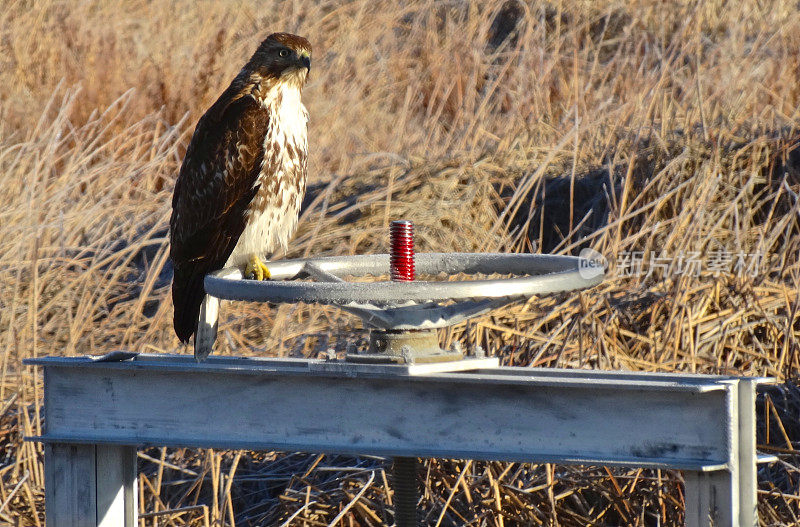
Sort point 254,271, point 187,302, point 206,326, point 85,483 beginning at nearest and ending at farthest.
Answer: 1. point 85,483
2. point 206,326
3. point 187,302
4. point 254,271

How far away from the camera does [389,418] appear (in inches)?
74.9

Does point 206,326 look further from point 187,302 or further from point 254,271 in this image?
point 254,271

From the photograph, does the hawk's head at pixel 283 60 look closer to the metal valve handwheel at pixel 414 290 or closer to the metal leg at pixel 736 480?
the metal valve handwheel at pixel 414 290

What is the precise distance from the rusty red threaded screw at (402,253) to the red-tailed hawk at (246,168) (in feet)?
5.34

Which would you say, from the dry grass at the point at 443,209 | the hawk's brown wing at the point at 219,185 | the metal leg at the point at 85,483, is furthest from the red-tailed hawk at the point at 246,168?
the metal leg at the point at 85,483

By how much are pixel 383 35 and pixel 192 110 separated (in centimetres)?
212

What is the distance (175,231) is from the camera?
12.3 ft

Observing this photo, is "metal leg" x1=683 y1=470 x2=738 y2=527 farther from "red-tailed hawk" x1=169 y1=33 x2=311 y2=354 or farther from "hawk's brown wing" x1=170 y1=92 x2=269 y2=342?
"hawk's brown wing" x1=170 y1=92 x2=269 y2=342

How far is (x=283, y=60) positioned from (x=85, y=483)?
6.25 ft

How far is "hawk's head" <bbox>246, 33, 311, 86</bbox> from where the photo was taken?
370cm

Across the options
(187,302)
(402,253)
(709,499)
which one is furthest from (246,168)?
(709,499)

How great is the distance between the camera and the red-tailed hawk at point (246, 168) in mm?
3633

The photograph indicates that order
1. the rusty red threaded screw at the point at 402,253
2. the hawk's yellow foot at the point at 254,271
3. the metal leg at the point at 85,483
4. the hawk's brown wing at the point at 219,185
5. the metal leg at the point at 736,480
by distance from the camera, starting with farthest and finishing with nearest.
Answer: the hawk's brown wing at the point at 219,185 → the hawk's yellow foot at the point at 254,271 → the metal leg at the point at 85,483 → the rusty red threaded screw at the point at 402,253 → the metal leg at the point at 736,480

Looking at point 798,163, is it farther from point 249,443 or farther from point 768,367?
point 249,443
